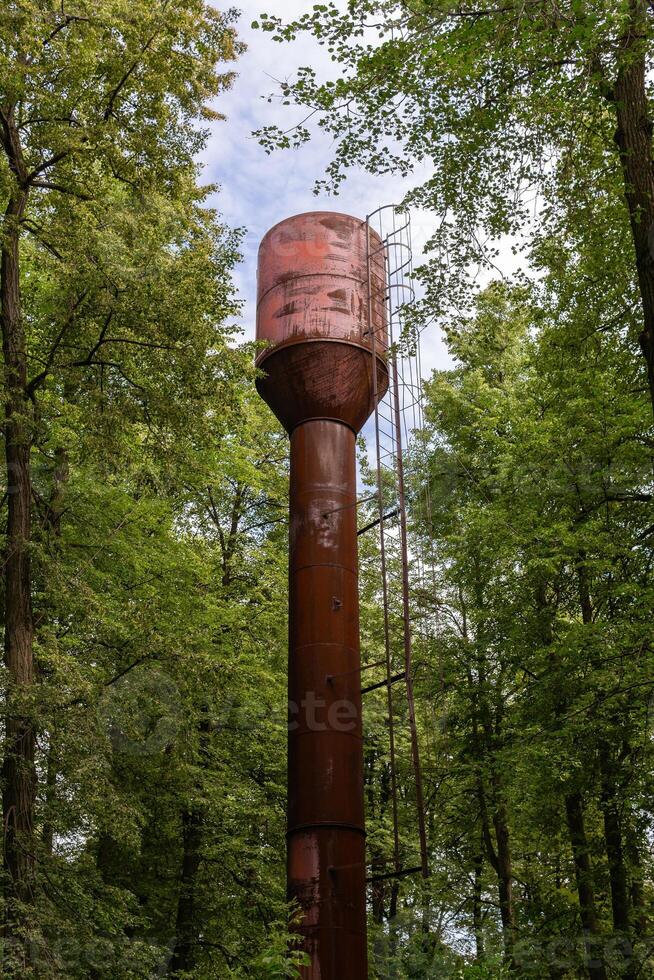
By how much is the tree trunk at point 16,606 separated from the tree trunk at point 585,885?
781cm

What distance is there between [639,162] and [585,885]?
427 inches

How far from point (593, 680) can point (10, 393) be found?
7.69 m

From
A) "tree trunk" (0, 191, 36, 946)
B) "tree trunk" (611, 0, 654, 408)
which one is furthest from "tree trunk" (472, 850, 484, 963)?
"tree trunk" (611, 0, 654, 408)

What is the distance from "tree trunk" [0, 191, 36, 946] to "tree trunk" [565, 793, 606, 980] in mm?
7810

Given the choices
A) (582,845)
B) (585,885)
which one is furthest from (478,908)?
(582,845)

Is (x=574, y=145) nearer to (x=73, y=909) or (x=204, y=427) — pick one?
(x=204, y=427)

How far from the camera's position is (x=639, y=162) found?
8281mm

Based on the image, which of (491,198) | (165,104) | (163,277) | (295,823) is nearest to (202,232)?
Result: (165,104)

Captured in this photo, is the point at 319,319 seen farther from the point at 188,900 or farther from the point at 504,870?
the point at 504,870

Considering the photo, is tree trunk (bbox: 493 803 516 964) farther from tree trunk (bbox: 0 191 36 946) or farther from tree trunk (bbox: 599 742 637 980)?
tree trunk (bbox: 0 191 36 946)

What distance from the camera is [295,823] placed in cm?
1037

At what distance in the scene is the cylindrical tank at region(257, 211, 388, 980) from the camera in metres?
10.0

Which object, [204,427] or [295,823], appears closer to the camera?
[295,823]

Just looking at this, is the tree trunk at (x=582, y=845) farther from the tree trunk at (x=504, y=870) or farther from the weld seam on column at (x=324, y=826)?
the weld seam on column at (x=324, y=826)
